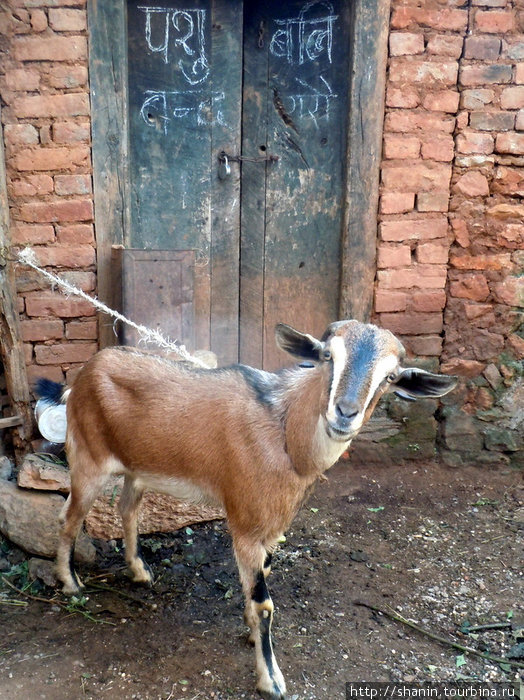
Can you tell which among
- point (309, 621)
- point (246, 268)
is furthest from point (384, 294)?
point (309, 621)

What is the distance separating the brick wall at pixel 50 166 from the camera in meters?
4.21

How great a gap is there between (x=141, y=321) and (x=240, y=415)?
159 cm

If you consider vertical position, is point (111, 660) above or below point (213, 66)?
below

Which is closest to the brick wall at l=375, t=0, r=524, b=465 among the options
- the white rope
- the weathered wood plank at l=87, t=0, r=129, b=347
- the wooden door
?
the wooden door

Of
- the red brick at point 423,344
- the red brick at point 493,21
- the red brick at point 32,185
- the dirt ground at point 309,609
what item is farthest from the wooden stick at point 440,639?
the red brick at point 493,21

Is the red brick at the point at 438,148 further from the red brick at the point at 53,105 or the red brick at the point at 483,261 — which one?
the red brick at the point at 53,105

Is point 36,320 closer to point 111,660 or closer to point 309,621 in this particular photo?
point 111,660

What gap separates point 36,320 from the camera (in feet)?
15.0

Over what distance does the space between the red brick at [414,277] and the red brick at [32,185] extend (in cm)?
241

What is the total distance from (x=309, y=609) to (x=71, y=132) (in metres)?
3.35

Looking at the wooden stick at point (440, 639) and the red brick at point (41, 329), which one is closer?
the wooden stick at point (440, 639)

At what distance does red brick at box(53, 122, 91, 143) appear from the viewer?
434 centimetres

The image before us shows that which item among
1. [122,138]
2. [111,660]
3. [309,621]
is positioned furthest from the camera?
[122,138]

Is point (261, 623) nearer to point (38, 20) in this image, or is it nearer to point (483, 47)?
point (38, 20)
